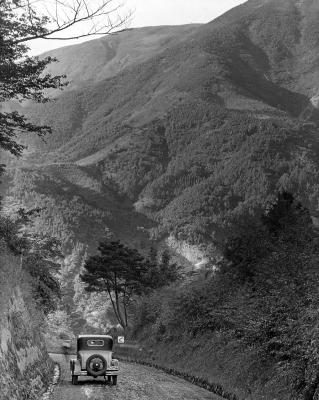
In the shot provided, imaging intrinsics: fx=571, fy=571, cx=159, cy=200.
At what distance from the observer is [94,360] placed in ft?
72.4

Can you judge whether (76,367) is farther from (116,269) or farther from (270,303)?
(116,269)

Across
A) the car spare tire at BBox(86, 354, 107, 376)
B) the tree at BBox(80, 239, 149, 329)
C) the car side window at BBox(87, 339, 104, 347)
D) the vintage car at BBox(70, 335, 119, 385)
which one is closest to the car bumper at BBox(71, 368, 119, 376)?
the vintage car at BBox(70, 335, 119, 385)

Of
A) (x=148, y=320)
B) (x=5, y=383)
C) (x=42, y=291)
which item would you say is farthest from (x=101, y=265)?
(x=5, y=383)

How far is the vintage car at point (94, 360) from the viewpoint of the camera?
21875mm

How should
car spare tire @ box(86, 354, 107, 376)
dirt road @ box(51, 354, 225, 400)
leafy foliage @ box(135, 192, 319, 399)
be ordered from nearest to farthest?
leafy foliage @ box(135, 192, 319, 399)
dirt road @ box(51, 354, 225, 400)
car spare tire @ box(86, 354, 107, 376)

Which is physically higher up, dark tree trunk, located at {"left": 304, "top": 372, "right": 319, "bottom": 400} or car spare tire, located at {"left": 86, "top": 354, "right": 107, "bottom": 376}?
dark tree trunk, located at {"left": 304, "top": 372, "right": 319, "bottom": 400}

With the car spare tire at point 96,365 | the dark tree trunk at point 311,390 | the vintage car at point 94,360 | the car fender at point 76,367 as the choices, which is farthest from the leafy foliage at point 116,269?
the dark tree trunk at point 311,390

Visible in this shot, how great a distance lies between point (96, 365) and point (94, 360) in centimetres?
22

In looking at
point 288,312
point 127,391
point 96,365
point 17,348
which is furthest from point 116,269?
point 17,348

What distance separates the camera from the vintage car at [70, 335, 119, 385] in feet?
71.8

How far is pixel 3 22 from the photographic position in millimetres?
19219

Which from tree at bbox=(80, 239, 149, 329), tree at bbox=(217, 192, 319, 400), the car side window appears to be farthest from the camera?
tree at bbox=(80, 239, 149, 329)

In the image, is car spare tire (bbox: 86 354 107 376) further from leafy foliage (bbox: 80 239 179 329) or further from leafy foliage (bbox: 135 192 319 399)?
leafy foliage (bbox: 80 239 179 329)

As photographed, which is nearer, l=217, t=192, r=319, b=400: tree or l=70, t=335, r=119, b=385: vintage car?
l=217, t=192, r=319, b=400: tree
